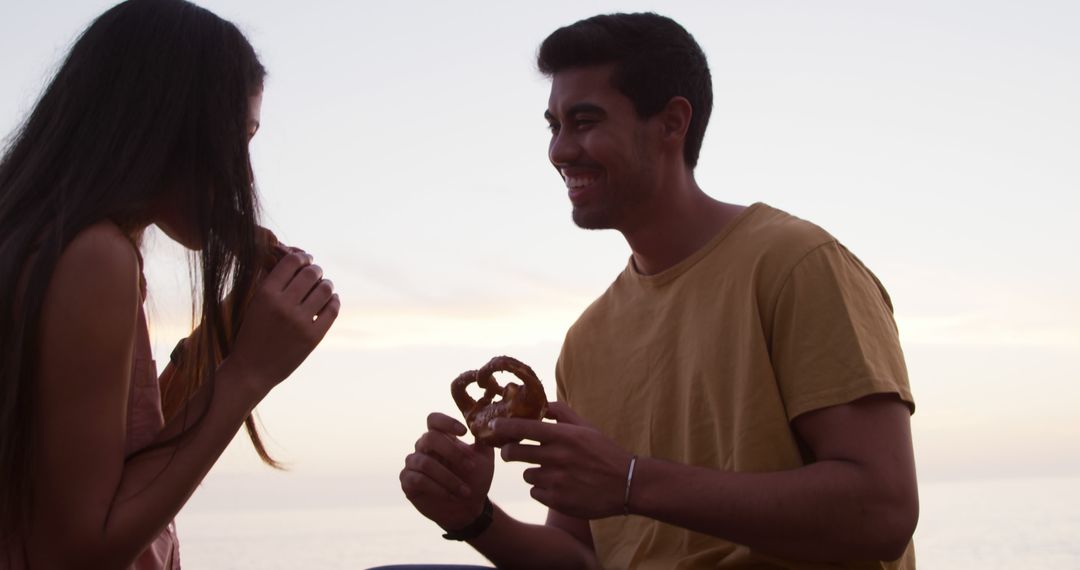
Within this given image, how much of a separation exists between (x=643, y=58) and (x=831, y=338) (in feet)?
4.58

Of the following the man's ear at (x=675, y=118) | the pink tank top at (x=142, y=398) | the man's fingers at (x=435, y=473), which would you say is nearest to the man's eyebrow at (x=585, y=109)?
the man's ear at (x=675, y=118)

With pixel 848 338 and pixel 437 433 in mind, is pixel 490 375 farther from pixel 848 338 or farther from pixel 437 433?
pixel 848 338

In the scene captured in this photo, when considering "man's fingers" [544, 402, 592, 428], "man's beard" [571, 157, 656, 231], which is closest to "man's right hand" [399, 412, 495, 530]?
"man's fingers" [544, 402, 592, 428]

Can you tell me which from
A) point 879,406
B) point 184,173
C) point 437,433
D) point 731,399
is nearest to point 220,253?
point 184,173

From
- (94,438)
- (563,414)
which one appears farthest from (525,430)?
(94,438)

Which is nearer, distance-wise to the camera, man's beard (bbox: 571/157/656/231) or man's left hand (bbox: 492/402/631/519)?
man's left hand (bbox: 492/402/631/519)

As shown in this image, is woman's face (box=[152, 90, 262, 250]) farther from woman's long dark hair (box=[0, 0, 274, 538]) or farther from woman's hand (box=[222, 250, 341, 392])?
woman's hand (box=[222, 250, 341, 392])

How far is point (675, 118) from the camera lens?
4.00 metres

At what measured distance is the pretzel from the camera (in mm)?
3189

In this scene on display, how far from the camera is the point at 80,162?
262cm

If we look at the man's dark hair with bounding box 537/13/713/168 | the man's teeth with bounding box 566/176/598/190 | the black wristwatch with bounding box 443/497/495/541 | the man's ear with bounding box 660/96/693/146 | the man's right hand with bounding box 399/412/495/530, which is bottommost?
the black wristwatch with bounding box 443/497/495/541

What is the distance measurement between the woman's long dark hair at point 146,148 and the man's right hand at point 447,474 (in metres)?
0.80

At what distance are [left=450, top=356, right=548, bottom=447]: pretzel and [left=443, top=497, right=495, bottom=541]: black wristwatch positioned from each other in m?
0.36

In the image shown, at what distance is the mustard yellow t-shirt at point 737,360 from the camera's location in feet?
9.98
